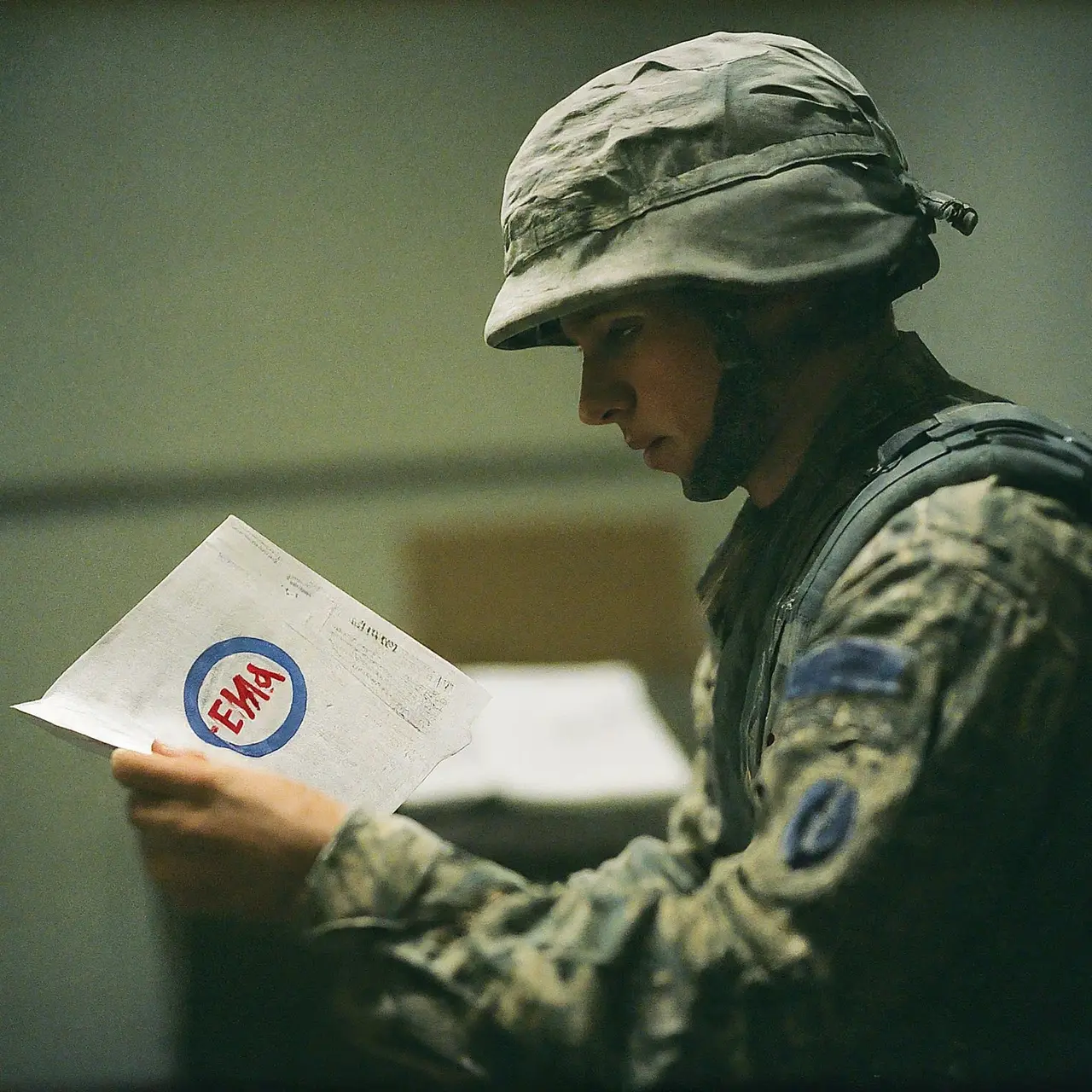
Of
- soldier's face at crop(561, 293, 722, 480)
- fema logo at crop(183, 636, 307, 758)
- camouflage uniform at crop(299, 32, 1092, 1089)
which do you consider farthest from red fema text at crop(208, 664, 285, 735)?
soldier's face at crop(561, 293, 722, 480)

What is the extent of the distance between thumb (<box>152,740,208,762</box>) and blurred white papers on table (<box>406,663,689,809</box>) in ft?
0.70

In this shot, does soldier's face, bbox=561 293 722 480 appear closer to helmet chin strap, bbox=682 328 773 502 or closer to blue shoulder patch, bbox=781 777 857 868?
helmet chin strap, bbox=682 328 773 502

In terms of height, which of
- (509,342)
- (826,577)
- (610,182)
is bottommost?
(826,577)

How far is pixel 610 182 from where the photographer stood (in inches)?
32.0

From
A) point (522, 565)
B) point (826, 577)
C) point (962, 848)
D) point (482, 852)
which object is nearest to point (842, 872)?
point (962, 848)

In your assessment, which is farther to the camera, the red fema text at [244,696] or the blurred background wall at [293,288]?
the blurred background wall at [293,288]

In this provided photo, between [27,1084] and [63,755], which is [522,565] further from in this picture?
[27,1084]

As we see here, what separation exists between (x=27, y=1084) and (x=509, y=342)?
2.64 feet

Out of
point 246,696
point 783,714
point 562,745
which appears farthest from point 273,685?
point 783,714

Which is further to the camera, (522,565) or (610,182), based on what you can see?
(522,565)

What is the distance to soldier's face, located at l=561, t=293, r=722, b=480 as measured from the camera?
0.84m

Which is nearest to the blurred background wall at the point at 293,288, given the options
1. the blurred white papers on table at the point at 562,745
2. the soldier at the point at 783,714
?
the blurred white papers on table at the point at 562,745

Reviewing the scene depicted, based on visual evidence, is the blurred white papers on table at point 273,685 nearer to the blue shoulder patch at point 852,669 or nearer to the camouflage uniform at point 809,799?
the camouflage uniform at point 809,799

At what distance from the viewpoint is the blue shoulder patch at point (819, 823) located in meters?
0.66
